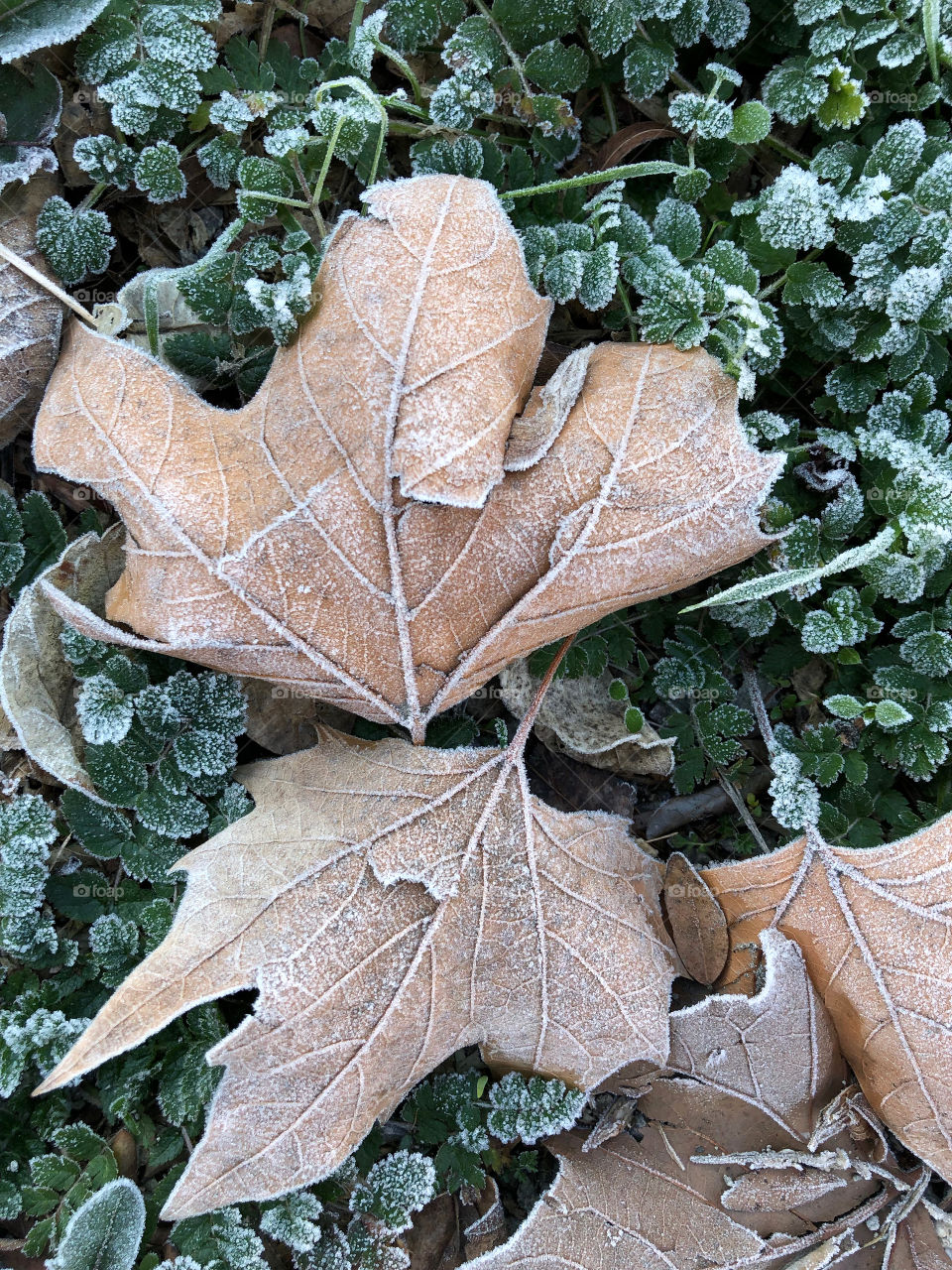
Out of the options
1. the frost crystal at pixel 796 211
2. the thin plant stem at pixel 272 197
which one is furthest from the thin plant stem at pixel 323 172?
the frost crystal at pixel 796 211

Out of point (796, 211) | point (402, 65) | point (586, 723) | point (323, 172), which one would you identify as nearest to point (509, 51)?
point (402, 65)

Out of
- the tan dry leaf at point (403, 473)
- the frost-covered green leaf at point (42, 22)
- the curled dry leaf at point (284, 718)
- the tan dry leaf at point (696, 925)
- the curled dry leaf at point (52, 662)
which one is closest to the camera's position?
the tan dry leaf at point (403, 473)

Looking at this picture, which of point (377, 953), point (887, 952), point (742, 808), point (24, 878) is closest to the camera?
point (377, 953)

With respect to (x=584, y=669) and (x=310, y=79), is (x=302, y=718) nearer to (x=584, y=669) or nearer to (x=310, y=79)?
(x=584, y=669)

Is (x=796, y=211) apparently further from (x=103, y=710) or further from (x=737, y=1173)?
(x=737, y=1173)

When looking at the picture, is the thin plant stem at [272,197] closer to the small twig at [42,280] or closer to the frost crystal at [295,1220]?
the small twig at [42,280]

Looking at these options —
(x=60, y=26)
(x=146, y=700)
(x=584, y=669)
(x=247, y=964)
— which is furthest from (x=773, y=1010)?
(x=60, y=26)
